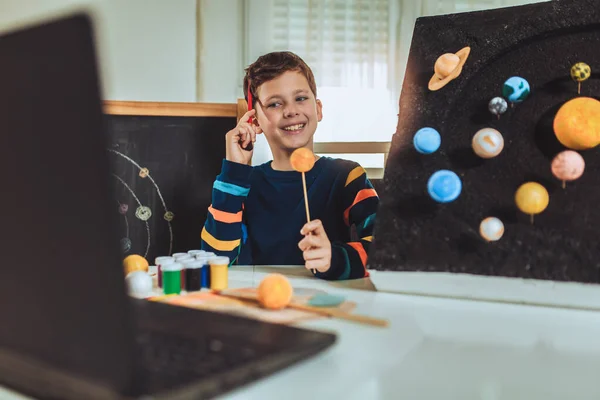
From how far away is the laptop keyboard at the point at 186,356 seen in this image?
40 cm

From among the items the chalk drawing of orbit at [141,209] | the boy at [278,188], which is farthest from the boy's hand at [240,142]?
the chalk drawing of orbit at [141,209]

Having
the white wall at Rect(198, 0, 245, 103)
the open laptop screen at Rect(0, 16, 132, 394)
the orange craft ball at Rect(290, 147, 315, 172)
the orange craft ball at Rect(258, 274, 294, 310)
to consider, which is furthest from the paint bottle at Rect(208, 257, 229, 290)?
the white wall at Rect(198, 0, 245, 103)

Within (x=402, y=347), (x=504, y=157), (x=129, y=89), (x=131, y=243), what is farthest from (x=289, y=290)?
(x=129, y=89)

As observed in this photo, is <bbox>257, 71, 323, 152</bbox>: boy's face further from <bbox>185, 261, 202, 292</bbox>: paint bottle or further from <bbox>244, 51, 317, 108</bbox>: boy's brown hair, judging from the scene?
<bbox>185, 261, 202, 292</bbox>: paint bottle

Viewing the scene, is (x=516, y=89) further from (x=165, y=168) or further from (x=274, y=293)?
(x=165, y=168)

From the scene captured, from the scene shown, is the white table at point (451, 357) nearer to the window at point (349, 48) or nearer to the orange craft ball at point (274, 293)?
the orange craft ball at point (274, 293)

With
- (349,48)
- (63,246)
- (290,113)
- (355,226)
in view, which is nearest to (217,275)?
(63,246)

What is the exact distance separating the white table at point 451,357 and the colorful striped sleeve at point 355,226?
18cm

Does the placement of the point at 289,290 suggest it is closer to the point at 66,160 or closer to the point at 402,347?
the point at 402,347

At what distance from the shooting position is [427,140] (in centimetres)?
81

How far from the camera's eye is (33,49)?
343 mm

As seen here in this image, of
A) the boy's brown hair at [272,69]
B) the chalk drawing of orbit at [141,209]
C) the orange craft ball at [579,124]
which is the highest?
the boy's brown hair at [272,69]

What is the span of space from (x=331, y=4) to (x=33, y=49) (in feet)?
9.06

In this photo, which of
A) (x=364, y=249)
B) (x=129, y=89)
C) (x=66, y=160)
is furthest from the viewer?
(x=129, y=89)
